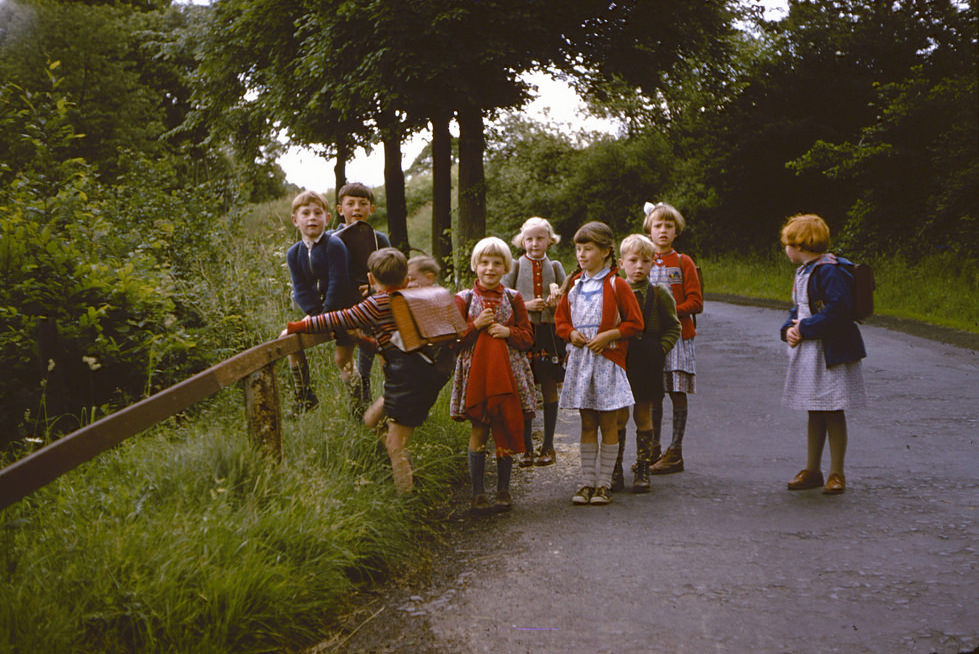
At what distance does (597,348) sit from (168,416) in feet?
9.14

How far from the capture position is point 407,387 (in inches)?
216

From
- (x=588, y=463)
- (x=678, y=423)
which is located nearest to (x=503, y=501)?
(x=588, y=463)

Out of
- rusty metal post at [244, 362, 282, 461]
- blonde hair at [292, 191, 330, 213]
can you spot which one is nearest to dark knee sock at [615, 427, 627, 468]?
rusty metal post at [244, 362, 282, 461]

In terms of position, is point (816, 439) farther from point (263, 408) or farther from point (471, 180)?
point (471, 180)

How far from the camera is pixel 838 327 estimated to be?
19.8 feet

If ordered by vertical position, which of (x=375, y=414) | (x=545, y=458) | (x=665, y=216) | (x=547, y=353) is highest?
(x=665, y=216)

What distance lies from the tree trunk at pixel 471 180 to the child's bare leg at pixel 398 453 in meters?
11.0

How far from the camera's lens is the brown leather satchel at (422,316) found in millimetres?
5344

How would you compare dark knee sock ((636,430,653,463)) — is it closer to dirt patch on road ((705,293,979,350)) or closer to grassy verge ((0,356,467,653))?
grassy verge ((0,356,467,653))

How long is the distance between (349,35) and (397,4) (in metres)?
1.21

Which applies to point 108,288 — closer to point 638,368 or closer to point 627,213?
point 638,368

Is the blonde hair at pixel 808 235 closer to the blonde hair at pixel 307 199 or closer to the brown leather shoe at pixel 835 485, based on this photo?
the brown leather shoe at pixel 835 485

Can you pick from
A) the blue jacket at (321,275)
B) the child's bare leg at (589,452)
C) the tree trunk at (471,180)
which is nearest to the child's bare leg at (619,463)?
the child's bare leg at (589,452)

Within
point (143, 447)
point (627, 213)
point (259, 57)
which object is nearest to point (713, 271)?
point (627, 213)
